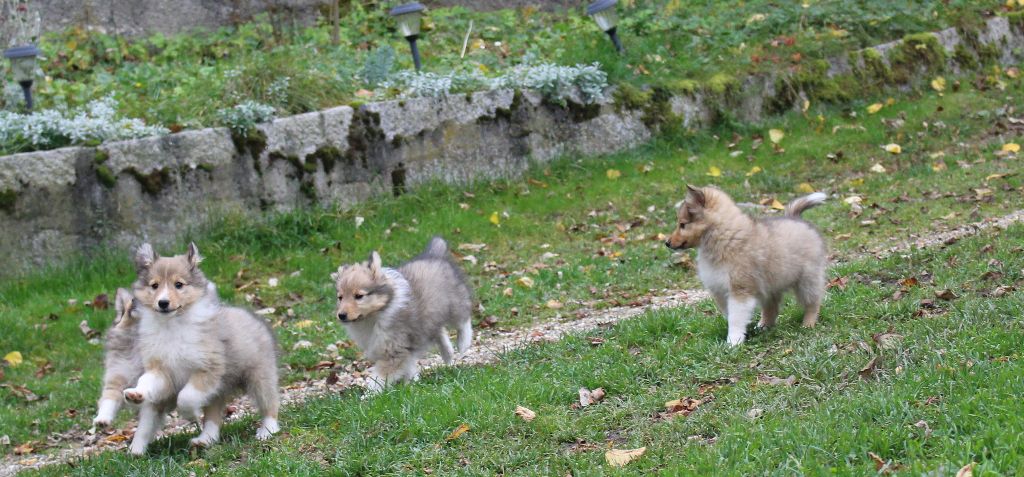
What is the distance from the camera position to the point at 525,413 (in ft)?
21.0

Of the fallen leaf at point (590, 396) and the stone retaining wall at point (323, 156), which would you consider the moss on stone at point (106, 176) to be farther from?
the fallen leaf at point (590, 396)

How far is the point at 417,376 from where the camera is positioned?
26.0 feet

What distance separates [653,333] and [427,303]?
1.67 meters

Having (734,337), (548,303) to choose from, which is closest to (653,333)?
(734,337)

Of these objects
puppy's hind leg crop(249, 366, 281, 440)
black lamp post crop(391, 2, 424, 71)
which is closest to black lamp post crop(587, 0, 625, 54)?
black lamp post crop(391, 2, 424, 71)

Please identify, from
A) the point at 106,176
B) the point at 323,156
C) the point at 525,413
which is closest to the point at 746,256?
the point at 525,413

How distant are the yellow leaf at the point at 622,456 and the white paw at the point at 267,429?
229 centimetres

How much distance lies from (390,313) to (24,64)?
749cm

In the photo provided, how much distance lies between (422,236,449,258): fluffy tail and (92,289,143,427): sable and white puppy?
8.49ft

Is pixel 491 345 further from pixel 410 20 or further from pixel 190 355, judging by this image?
pixel 410 20

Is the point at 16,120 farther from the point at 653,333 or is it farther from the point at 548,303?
the point at 653,333

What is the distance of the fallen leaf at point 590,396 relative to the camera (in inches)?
262

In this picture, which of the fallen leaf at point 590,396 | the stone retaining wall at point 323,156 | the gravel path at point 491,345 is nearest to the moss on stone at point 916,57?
the stone retaining wall at point 323,156

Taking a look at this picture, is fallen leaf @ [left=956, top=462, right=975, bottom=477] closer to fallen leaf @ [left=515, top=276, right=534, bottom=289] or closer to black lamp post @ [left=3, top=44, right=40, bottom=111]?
fallen leaf @ [left=515, top=276, right=534, bottom=289]
